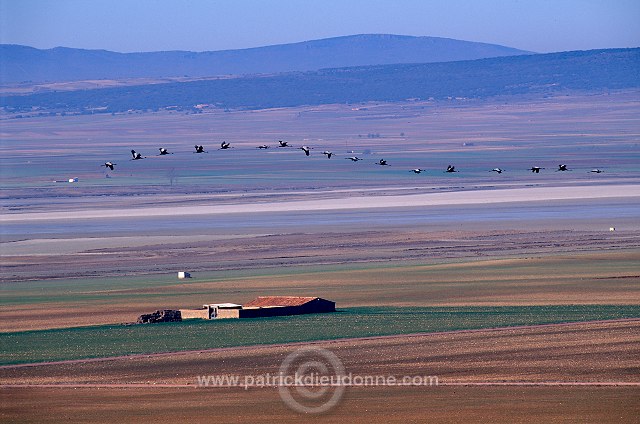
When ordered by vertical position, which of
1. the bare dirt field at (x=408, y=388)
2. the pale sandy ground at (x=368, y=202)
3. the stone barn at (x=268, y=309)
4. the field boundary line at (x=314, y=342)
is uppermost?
the bare dirt field at (x=408, y=388)

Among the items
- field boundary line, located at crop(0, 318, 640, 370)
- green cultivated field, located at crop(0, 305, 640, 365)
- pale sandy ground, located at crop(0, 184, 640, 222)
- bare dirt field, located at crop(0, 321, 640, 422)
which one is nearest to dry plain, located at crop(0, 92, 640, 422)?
bare dirt field, located at crop(0, 321, 640, 422)

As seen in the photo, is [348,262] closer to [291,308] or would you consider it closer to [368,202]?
[291,308]

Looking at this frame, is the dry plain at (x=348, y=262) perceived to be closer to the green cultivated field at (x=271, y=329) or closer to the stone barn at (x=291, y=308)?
the green cultivated field at (x=271, y=329)

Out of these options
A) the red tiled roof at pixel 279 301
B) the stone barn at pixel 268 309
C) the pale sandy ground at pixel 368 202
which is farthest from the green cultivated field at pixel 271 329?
the pale sandy ground at pixel 368 202

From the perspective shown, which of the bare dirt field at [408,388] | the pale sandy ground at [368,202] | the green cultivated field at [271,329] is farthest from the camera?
the pale sandy ground at [368,202]

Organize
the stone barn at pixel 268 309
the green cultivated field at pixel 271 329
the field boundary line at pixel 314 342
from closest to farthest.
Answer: the field boundary line at pixel 314 342 → the green cultivated field at pixel 271 329 → the stone barn at pixel 268 309

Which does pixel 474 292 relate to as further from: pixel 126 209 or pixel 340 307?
pixel 126 209

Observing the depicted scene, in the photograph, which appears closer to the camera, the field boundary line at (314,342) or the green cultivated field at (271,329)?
the field boundary line at (314,342)
